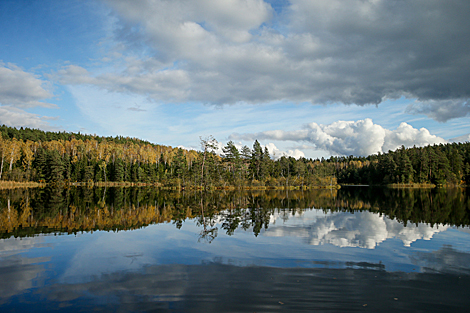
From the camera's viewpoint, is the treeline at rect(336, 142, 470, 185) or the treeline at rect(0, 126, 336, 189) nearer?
the treeline at rect(0, 126, 336, 189)

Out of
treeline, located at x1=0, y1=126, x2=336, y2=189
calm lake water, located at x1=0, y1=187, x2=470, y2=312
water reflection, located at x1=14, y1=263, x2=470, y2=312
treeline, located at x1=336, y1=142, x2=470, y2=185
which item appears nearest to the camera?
water reflection, located at x1=14, y1=263, x2=470, y2=312

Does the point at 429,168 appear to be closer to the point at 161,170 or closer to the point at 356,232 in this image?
the point at 161,170

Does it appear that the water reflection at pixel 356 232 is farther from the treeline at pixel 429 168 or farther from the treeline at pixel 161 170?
the treeline at pixel 429 168

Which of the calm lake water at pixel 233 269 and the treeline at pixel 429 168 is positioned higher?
the treeline at pixel 429 168

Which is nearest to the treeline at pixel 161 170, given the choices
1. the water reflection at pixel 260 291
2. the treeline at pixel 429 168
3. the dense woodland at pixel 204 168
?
the dense woodland at pixel 204 168

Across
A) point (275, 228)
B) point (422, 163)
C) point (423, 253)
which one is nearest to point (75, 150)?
point (275, 228)

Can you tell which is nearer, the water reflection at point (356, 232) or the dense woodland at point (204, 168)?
the water reflection at point (356, 232)

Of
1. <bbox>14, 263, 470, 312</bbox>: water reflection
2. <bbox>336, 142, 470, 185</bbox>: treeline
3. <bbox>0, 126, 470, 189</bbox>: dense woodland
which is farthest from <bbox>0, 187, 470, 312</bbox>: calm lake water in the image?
<bbox>336, 142, 470, 185</bbox>: treeline

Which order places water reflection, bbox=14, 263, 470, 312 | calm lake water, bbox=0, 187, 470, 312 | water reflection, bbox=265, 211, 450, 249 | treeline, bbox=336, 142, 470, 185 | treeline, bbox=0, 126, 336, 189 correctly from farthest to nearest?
treeline, bbox=336, 142, 470, 185
treeline, bbox=0, 126, 336, 189
water reflection, bbox=265, 211, 450, 249
calm lake water, bbox=0, 187, 470, 312
water reflection, bbox=14, 263, 470, 312

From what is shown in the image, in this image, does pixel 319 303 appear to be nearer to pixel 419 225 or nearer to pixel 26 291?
pixel 26 291

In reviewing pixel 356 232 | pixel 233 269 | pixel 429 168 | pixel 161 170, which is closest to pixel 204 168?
pixel 161 170

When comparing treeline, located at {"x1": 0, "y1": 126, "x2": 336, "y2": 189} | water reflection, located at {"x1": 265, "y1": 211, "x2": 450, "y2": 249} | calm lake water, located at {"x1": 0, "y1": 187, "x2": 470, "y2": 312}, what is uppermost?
treeline, located at {"x1": 0, "y1": 126, "x2": 336, "y2": 189}

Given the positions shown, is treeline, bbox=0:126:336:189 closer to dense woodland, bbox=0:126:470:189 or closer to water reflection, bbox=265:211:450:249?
dense woodland, bbox=0:126:470:189

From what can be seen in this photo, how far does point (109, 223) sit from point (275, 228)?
34.3 ft
